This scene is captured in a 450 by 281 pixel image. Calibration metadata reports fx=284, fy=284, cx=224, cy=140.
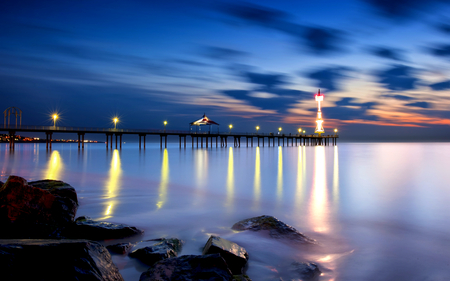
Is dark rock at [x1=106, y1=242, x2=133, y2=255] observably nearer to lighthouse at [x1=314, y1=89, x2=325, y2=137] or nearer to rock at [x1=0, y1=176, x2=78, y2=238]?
rock at [x1=0, y1=176, x2=78, y2=238]

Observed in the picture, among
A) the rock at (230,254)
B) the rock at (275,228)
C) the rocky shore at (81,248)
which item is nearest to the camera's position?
the rocky shore at (81,248)

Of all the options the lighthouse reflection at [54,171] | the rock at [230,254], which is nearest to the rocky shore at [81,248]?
the rock at [230,254]

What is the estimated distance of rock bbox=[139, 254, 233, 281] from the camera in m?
3.04

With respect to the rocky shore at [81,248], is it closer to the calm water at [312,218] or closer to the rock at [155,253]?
the rock at [155,253]

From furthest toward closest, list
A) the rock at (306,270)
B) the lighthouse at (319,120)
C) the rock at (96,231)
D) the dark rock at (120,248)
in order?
the lighthouse at (319,120)
the rock at (96,231)
the dark rock at (120,248)
the rock at (306,270)

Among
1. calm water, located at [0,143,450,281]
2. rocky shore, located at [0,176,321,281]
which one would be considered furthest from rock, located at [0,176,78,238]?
calm water, located at [0,143,450,281]

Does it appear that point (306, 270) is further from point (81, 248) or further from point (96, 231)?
point (96, 231)

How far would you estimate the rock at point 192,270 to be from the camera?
3037mm

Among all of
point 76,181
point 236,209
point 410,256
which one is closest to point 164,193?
point 236,209

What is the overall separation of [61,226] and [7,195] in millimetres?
963

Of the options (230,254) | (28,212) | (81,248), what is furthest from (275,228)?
(28,212)

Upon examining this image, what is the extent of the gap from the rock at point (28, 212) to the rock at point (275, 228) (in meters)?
3.45

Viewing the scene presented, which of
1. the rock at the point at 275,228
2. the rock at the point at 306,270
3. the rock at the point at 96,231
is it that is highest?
the rock at the point at 96,231

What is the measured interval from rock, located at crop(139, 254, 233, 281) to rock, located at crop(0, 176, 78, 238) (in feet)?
7.68
